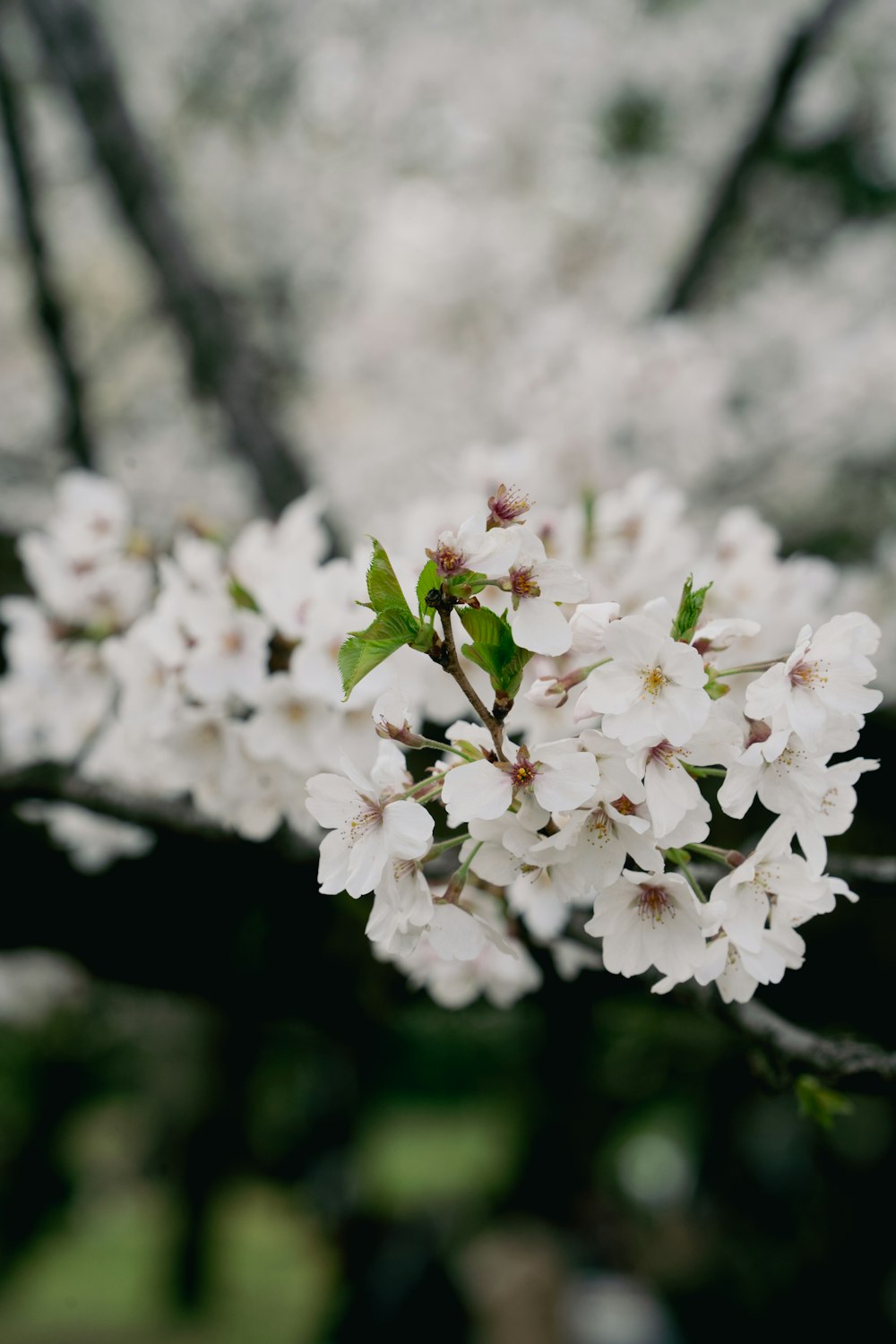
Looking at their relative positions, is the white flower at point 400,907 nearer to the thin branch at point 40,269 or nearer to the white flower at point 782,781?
the white flower at point 782,781

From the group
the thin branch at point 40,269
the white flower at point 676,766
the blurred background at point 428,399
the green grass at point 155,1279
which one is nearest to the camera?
the white flower at point 676,766

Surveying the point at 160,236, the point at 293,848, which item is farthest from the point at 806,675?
the point at 160,236

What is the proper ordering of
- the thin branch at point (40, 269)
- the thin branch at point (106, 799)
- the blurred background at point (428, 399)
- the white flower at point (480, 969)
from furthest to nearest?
1. the thin branch at point (40, 269)
2. the blurred background at point (428, 399)
3. the thin branch at point (106, 799)
4. the white flower at point (480, 969)

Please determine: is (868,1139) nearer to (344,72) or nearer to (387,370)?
(387,370)

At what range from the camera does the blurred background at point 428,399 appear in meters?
2.05

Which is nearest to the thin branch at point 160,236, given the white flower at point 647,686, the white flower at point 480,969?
the white flower at point 480,969

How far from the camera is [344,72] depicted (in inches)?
193

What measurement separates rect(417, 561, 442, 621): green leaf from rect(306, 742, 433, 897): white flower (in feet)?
0.35

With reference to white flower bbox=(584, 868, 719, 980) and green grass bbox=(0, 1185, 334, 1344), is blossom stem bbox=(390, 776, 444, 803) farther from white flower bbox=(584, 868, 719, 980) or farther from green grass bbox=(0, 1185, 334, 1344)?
green grass bbox=(0, 1185, 334, 1344)

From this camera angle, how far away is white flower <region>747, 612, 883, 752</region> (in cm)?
67

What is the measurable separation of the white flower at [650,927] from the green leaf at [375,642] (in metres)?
0.23

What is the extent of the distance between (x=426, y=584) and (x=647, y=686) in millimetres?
171

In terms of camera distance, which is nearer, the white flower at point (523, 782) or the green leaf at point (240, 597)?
the white flower at point (523, 782)

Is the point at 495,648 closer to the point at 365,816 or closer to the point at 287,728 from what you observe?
the point at 365,816
